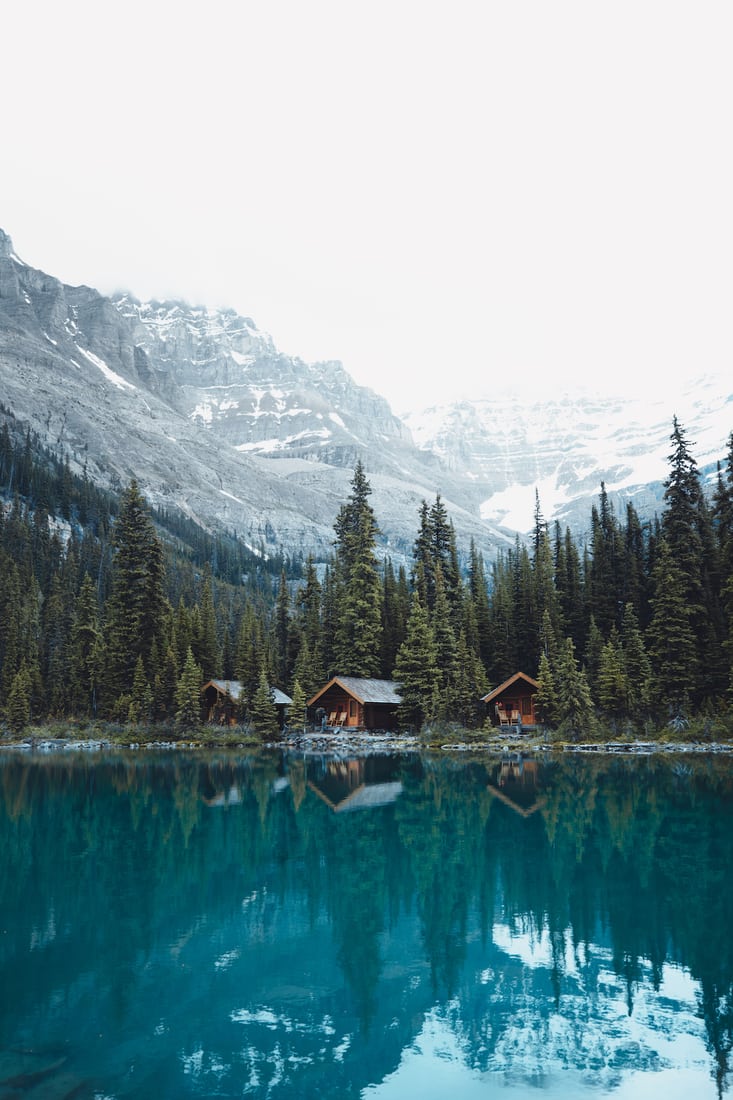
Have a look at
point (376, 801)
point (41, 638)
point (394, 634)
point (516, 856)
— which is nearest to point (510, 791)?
point (376, 801)

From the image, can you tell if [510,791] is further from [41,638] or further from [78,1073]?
[41,638]

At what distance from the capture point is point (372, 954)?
1144 centimetres

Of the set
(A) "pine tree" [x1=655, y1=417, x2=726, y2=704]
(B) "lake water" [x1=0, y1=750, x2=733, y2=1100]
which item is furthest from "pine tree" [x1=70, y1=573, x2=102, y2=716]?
(A) "pine tree" [x1=655, y1=417, x2=726, y2=704]

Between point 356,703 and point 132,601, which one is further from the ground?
point 132,601

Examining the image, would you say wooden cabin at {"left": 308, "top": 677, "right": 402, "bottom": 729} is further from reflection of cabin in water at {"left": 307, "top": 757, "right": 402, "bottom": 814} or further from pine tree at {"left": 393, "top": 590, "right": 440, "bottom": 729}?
reflection of cabin in water at {"left": 307, "top": 757, "right": 402, "bottom": 814}

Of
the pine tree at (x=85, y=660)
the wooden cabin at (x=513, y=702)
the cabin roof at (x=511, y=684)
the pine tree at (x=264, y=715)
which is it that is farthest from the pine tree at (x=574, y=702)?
the pine tree at (x=85, y=660)

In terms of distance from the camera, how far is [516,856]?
17391 millimetres

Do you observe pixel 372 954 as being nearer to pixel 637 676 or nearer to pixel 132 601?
pixel 637 676

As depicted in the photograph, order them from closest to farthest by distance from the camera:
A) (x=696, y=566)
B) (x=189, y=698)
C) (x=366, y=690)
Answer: (x=696, y=566) → (x=366, y=690) → (x=189, y=698)

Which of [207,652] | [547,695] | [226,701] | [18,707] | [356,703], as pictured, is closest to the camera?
[547,695]

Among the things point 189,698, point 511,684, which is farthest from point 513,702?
point 189,698

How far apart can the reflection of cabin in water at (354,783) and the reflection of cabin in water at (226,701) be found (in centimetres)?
2071

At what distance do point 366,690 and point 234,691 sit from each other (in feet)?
46.4

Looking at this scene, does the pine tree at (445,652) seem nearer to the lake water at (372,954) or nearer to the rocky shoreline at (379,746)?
the rocky shoreline at (379,746)
